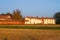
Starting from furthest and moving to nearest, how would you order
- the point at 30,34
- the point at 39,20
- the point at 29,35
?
the point at 39,20
the point at 30,34
the point at 29,35

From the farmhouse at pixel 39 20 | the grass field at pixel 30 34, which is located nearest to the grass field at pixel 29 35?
the grass field at pixel 30 34

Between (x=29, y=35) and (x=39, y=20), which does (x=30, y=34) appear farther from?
(x=39, y=20)

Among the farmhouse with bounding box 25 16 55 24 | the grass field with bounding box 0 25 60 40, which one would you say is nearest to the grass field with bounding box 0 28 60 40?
the grass field with bounding box 0 25 60 40

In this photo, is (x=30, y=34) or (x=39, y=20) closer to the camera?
(x=30, y=34)

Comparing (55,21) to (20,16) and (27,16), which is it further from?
(20,16)

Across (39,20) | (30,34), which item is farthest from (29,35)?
(39,20)

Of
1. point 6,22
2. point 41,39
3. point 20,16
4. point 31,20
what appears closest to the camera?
point 41,39

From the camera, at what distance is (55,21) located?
9150cm

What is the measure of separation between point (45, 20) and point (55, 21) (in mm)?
5029

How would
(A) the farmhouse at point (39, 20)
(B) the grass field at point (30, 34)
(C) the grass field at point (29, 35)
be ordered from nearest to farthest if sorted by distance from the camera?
(C) the grass field at point (29, 35) → (B) the grass field at point (30, 34) → (A) the farmhouse at point (39, 20)

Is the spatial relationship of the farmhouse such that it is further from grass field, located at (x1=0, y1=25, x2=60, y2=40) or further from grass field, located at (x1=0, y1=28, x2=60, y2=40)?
grass field, located at (x1=0, y1=28, x2=60, y2=40)

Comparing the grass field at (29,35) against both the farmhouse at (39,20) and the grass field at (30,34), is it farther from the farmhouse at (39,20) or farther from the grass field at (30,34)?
the farmhouse at (39,20)

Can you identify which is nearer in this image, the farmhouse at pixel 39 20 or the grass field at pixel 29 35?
the grass field at pixel 29 35

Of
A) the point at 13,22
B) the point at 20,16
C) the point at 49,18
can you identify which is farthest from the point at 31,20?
the point at 20,16
